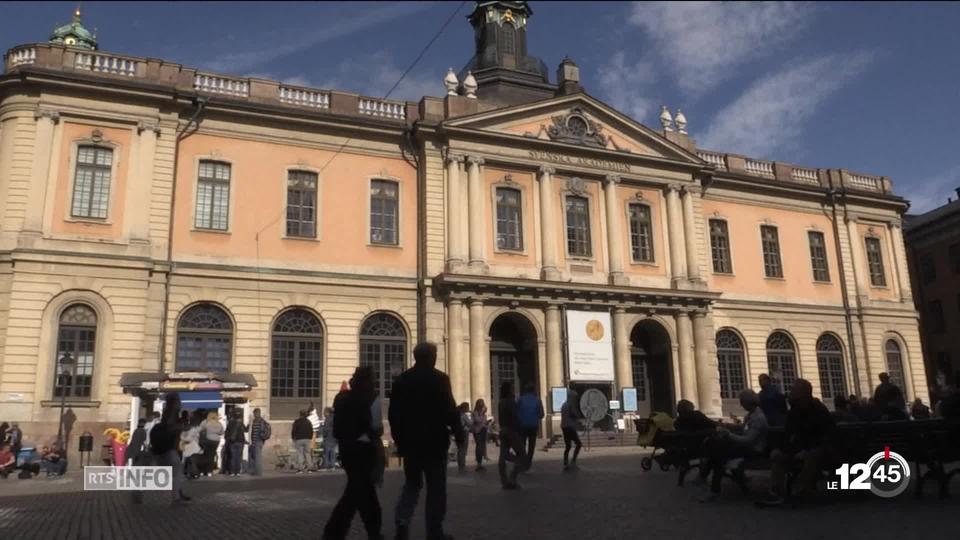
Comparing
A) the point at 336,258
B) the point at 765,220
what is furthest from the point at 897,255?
the point at 336,258

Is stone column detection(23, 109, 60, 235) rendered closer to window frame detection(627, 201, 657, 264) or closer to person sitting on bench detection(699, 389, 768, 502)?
window frame detection(627, 201, 657, 264)

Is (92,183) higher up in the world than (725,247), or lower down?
higher up

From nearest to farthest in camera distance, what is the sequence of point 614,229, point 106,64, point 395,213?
point 106,64 → point 395,213 → point 614,229

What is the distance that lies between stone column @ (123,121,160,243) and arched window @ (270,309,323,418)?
4.82m

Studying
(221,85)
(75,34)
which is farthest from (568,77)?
(75,34)

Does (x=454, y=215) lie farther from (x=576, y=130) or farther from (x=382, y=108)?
(x=576, y=130)

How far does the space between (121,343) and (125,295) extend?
137 cm

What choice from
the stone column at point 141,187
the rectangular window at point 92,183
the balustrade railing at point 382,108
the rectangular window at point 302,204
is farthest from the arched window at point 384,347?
the rectangular window at point 92,183

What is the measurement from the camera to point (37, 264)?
20688 mm

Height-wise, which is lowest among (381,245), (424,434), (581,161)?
(424,434)

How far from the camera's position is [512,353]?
88.0 ft

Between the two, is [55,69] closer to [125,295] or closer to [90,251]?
[90,251]

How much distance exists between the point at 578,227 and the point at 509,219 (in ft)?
8.96

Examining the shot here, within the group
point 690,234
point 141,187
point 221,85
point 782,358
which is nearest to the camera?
point 141,187
